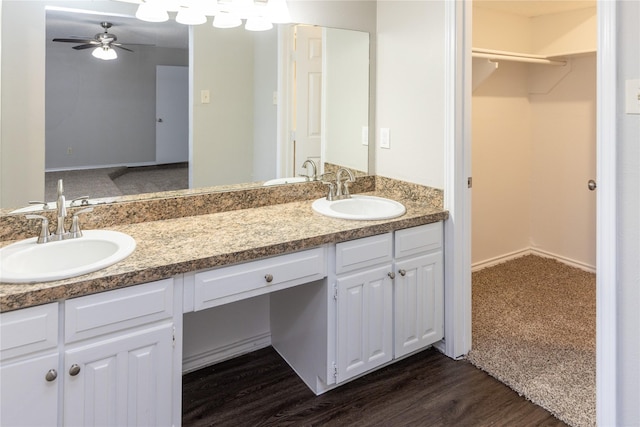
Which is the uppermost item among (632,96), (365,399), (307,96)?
(307,96)

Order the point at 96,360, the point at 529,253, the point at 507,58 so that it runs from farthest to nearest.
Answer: the point at 529,253 → the point at 507,58 → the point at 96,360

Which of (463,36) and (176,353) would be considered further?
(463,36)

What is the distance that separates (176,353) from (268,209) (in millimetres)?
887

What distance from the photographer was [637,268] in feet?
4.55

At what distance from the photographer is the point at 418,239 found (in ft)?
6.82

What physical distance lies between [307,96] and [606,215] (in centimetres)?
152

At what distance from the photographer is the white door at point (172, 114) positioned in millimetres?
1955

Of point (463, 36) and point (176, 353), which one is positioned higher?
point (463, 36)

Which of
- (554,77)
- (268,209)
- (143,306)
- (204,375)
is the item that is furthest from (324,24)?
(554,77)

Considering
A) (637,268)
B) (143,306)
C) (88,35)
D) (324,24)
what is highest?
(324,24)

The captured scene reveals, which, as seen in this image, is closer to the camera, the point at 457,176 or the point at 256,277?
the point at 256,277

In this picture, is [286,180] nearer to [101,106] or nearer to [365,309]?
[365,309]

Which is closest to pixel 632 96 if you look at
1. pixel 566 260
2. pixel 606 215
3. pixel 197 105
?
pixel 606 215

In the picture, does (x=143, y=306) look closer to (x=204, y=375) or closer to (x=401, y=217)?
(x=204, y=375)
